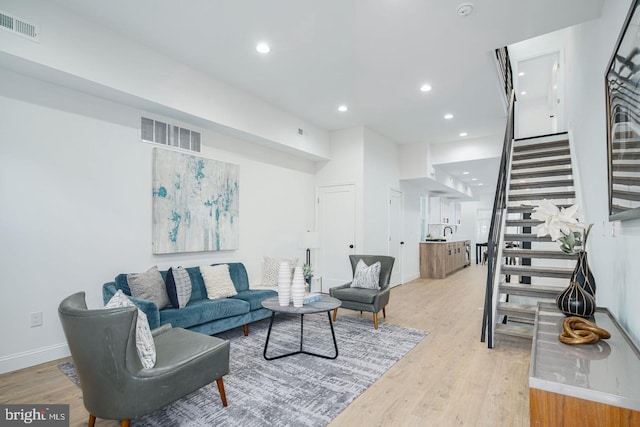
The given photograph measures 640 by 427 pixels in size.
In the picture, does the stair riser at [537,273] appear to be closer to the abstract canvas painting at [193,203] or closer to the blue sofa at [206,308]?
the blue sofa at [206,308]

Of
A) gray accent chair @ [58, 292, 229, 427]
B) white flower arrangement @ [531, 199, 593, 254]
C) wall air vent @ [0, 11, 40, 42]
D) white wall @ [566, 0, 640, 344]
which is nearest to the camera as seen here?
gray accent chair @ [58, 292, 229, 427]

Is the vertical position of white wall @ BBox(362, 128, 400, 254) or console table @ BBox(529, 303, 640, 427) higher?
white wall @ BBox(362, 128, 400, 254)

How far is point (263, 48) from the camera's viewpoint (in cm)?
345

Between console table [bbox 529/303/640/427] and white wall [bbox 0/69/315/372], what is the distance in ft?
12.5

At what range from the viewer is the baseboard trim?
273 cm

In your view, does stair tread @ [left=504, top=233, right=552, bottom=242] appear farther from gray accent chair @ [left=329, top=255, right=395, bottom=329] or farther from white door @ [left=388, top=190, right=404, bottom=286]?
white door @ [left=388, top=190, right=404, bottom=286]

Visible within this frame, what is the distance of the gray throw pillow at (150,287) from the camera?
3145mm

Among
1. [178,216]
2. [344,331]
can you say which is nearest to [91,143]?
[178,216]

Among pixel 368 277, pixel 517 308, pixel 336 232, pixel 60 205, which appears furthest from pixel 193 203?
pixel 517 308

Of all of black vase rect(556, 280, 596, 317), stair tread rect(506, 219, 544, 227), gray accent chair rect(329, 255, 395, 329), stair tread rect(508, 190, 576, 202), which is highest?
stair tread rect(508, 190, 576, 202)

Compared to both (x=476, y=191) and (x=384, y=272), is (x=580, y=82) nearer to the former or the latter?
(x=384, y=272)

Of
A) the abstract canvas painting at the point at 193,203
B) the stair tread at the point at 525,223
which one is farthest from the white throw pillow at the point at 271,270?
the stair tread at the point at 525,223

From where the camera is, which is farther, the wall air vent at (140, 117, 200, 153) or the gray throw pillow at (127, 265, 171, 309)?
the wall air vent at (140, 117, 200, 153)

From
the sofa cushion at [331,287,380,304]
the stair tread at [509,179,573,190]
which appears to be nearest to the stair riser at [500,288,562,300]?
the sofa cushion at [331,287,380,304]
